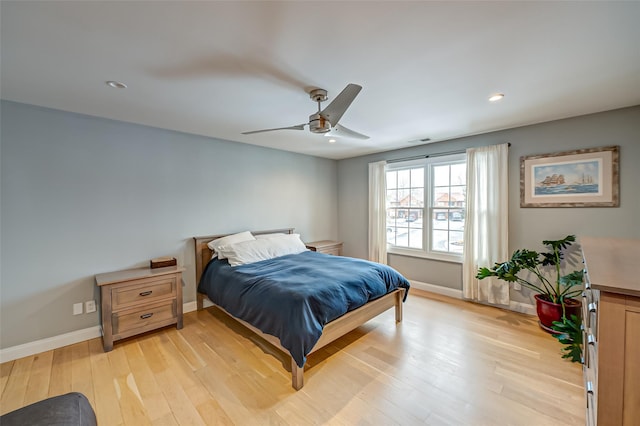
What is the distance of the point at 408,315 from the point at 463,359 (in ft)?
3.08

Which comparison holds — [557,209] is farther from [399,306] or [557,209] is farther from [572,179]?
[399,306]

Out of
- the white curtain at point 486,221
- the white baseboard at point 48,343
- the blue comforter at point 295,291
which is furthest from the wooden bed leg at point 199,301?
the white curtain at point 486,221

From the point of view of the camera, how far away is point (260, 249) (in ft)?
11.4

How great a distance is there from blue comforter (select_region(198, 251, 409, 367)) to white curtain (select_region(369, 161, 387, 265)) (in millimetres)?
1507

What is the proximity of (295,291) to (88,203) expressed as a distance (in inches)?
96.6

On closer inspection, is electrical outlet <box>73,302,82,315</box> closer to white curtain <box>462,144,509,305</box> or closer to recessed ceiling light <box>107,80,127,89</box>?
recessed ceiling light <box>107,80,127,89</box>

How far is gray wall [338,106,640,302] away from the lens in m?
2.61

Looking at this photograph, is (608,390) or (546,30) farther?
(546,30)

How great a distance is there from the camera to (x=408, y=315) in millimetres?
3266

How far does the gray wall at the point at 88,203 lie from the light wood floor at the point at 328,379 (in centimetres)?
63

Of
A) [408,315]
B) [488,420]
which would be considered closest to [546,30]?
[488,420]

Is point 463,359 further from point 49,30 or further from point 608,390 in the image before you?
point 49,30

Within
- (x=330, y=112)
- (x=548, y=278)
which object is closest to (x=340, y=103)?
(x=330, y=112)

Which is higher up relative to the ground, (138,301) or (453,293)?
(138,301)
